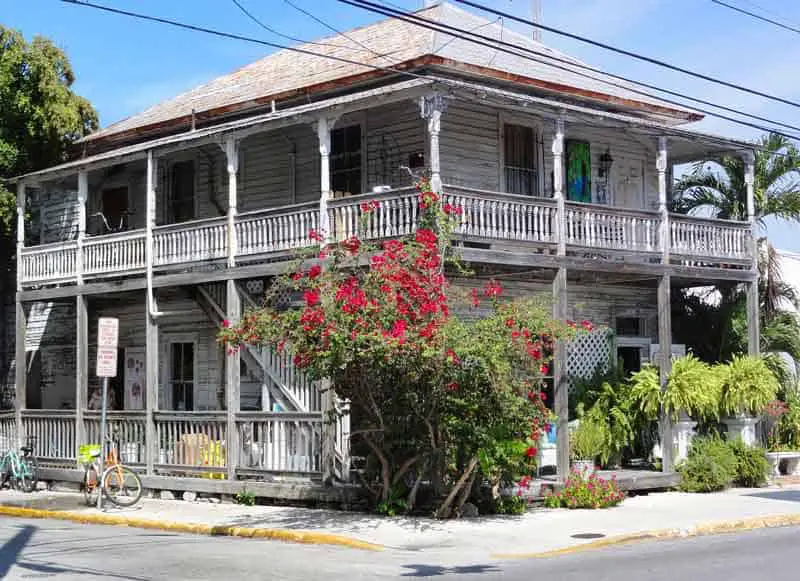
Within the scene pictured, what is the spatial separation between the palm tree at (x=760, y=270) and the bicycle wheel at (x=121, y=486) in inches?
464

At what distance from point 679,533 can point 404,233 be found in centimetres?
611

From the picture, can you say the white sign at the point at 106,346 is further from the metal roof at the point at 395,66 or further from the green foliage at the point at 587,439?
the green foliage at the point at 587,439

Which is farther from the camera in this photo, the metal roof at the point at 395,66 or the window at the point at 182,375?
the window at the point at 182,375

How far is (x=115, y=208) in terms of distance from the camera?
2797 centimetres

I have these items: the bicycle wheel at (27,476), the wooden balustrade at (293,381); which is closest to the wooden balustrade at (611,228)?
the wooden balustrade at (293,381)

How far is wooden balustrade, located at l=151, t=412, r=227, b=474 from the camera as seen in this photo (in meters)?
20.5

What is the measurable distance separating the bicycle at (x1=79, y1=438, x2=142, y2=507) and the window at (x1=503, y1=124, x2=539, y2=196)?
28.9 ft

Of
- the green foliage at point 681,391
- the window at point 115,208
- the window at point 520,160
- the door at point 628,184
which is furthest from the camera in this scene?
the window at point 115,208

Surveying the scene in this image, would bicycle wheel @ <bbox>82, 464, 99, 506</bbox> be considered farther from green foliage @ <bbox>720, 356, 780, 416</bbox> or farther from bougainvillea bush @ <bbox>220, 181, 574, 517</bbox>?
green foliage @ <bbox>720, 356, 780, 416</bbox>

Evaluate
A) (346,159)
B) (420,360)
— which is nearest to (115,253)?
(346,159)

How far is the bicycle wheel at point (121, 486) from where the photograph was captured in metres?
19.2

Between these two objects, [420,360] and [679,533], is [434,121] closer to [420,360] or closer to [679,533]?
[420,360]

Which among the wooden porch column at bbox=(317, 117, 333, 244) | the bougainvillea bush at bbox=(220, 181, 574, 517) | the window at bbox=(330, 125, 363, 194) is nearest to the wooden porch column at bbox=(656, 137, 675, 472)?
the bougainvillea bush at bbox=(220, 181, 574, 517)

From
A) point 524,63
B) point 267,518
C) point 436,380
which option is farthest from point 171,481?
point 524,63
